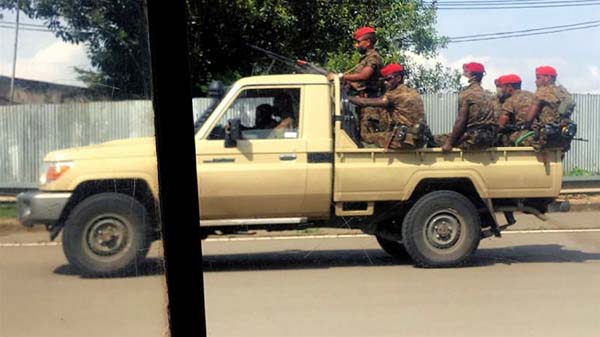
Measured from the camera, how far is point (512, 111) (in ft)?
29.4

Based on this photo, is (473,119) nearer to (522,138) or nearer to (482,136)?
(482,136)

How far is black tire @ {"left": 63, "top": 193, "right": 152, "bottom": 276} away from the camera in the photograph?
3.31 metres

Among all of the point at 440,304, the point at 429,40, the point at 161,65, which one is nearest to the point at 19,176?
the point at 161,65

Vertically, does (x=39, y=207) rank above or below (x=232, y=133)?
below

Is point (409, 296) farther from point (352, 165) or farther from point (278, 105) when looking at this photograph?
point (278, 105)

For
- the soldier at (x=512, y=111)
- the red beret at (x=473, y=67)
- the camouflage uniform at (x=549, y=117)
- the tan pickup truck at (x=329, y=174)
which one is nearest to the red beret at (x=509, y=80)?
the soldier at (x=512, y=111)

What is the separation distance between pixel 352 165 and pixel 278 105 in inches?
39.8

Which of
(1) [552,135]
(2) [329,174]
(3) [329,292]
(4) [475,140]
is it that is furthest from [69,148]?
(1) [552,135]

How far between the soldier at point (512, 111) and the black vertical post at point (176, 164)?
21.5 ft

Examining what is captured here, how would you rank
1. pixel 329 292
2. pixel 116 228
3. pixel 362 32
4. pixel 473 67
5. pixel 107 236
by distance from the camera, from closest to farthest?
pixel 116 228, pixel 107 236, pixel 329 292, pixel 362 32, pixel 473 67

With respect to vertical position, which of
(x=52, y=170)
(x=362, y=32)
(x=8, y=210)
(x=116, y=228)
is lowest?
(x=116, y=228)

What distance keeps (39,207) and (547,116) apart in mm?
6907

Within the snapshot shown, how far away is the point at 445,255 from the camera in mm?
8664

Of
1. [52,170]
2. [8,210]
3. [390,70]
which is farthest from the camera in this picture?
[390,70]
